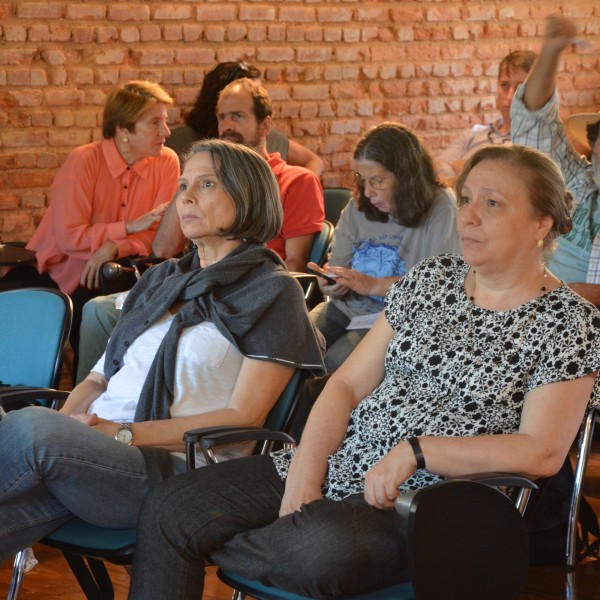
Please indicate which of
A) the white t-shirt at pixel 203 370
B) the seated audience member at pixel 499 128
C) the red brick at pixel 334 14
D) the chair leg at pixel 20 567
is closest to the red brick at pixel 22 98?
the red brick at pixel 334 14

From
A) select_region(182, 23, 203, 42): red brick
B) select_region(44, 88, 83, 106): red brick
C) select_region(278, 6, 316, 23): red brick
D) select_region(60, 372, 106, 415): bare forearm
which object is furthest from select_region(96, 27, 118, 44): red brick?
select_region(60, 372, 106, 415): bare forearm

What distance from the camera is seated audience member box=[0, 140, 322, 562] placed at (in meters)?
2.32

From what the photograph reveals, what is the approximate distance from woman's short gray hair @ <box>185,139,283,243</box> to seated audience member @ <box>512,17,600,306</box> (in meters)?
1.24

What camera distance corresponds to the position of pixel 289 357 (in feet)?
8.54

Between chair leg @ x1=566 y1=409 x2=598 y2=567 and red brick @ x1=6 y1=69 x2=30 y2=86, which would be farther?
red brick @ x1=6 y1=69 x2=30 y2=86

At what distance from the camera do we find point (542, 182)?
231 centimetres

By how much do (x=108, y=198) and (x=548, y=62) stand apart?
217 cm

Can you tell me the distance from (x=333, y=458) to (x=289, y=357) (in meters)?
0.34

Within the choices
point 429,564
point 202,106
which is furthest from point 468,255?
point 202,106

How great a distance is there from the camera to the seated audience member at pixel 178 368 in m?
2.32

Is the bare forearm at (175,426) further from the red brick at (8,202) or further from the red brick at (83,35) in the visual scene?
the red brick at (83,35)

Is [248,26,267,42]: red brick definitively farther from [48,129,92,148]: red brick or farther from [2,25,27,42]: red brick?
[2,25,27,42]: red brick

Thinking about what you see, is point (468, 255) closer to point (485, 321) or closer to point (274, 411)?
point (485, 321)

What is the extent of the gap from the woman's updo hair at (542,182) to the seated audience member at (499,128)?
10.3ft
